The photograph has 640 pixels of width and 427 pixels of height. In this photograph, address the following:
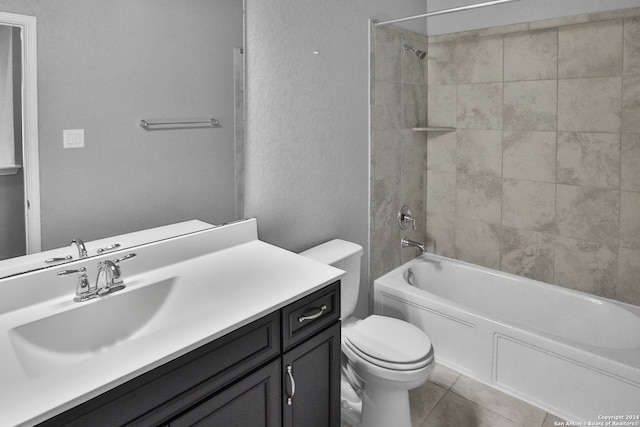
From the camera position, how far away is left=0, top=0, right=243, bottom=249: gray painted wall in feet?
4.28

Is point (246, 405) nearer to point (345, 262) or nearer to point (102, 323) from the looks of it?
point (102, 323)

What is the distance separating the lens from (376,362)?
1.81 metres

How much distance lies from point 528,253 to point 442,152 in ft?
2.91

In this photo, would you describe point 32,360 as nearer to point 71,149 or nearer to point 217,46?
point 71,149

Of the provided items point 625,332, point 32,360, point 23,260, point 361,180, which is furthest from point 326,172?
point 625,332

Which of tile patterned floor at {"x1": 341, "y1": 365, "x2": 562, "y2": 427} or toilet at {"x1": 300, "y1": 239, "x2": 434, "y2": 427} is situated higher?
toilet at {"x1": 300, "y1": 239, "x2": 434, "y2": 427}

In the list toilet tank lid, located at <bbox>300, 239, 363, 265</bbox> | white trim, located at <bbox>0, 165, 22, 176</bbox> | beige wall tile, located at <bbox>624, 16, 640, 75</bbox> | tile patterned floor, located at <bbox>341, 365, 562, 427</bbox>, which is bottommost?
tile patterned floor, located at <bbox>341, 365, 562, 427</bbox>

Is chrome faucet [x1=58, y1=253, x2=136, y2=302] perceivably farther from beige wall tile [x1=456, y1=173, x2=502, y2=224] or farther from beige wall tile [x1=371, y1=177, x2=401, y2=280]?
beige wall tile [x1=456, y1=173, x2=502, y2=224]

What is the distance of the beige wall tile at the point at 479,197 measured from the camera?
2887 millimetres

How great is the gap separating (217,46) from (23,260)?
3.34ft

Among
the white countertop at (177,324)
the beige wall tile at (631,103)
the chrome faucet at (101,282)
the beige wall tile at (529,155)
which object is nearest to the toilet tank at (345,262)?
the white countertop at (177,324)

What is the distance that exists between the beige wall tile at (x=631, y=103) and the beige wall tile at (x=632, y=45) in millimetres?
47

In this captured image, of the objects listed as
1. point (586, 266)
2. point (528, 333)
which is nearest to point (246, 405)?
point (528, 333)

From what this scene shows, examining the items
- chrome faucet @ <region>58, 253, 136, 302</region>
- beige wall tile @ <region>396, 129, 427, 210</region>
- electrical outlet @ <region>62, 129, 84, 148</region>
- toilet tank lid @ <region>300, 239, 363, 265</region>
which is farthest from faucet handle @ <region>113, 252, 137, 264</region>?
beige wall tile @ <region>396, 129, 427, 210</region>
